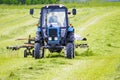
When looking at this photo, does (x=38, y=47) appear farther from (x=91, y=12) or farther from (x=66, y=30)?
(x=91, y=12)

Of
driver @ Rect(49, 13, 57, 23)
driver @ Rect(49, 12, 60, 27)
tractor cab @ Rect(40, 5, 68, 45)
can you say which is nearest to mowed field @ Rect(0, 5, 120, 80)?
tractor cab @ Rect(40, 5, 68, 45)

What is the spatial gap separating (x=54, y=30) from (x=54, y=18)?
721 mm

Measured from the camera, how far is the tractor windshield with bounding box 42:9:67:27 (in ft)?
79.3

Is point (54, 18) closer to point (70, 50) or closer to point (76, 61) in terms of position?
point (70, 50)

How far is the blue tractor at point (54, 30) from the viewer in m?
23.9

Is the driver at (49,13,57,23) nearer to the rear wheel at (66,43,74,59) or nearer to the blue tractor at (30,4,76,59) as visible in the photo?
the blue tractor at (30,4,76,59)

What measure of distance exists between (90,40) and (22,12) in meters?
32.3

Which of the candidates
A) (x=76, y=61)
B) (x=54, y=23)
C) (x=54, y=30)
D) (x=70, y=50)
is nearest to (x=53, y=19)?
(x=54, y=23)

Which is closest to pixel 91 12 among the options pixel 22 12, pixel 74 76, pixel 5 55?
pixel 22 12

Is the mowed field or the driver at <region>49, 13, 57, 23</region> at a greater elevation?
the driver at <region>49, 13, 57, 23</region>

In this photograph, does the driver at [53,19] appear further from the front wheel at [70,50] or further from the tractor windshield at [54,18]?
the front wheel at [70,50]

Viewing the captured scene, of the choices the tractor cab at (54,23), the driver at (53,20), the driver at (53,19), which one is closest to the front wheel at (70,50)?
the tractor cab at (54,23)

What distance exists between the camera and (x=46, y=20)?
24344mm

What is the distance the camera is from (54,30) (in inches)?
941
